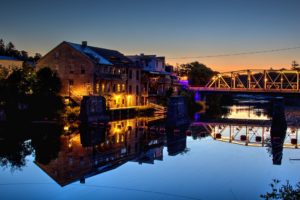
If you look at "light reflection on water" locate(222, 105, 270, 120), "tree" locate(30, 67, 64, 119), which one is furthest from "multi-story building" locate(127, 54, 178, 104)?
"tree" locate(30, 67, 64, 119)

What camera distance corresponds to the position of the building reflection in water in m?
25.6

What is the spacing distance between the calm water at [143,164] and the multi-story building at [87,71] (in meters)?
18.5

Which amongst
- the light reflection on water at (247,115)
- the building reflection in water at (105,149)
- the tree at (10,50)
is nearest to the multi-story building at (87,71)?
the building reflection in water at (105,149)

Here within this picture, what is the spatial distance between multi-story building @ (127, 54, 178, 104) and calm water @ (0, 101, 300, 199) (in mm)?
32467

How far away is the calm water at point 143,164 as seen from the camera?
21391 millimetres

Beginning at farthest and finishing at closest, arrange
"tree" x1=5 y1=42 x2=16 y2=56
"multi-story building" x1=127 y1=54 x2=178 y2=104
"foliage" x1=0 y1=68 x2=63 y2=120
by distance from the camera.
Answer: "tree" x1=5 y1=42 x2=16 y2=56, "multi-story building" x1=127 y1=54 x2=178 y2=104, "foliage" x1=0 y1=68 x2=63 y2=120

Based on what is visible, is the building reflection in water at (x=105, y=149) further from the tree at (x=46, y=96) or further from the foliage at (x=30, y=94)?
the foliage at (x=30, y=94)

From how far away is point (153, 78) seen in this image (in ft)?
266

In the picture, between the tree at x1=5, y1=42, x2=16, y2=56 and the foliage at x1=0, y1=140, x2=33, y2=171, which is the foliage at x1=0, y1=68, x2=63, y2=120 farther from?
the tree at x1=5, y1=42, x2=16, y2=56

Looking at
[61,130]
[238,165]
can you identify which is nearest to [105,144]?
[61,130]

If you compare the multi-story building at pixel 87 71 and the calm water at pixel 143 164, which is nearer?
the calm water at pixel 143 164

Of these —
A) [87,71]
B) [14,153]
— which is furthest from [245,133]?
[14,153]

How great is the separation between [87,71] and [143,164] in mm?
35606

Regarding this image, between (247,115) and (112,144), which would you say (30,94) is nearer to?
(112,144)
